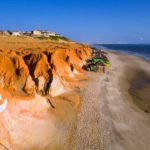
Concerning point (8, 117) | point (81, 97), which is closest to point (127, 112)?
point (81, 97)

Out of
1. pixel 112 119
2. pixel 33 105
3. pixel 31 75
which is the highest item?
pixel 31 75

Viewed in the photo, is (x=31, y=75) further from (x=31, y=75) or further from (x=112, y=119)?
(x=112, y=119)

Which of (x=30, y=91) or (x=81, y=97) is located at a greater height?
(x=30, y=91)

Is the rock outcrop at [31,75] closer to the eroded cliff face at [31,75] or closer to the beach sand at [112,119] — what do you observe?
the eroded cliff face at [31,75]

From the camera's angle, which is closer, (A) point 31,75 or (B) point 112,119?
(B) point 112,119

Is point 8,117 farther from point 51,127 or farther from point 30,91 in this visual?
point 30,91

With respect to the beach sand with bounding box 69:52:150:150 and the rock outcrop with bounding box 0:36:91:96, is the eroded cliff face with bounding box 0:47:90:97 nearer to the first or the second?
the rock outcrop with bounding box 0:36:91:96

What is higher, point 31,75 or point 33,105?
point 31,75

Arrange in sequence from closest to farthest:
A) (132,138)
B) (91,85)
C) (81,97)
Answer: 1. (132,138)
2. (81,97)
3. (91,85)

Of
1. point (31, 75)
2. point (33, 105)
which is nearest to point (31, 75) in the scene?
point (31, 75)
